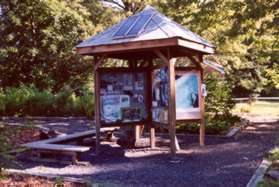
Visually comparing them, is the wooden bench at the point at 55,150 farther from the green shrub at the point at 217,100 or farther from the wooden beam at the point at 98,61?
the green shrub at the point at 217,100

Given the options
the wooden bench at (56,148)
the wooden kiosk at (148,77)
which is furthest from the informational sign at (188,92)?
the wooden bench at (56,148)

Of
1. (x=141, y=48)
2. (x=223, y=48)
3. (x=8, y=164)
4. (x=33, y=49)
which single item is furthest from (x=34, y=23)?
(x=8, y=164)

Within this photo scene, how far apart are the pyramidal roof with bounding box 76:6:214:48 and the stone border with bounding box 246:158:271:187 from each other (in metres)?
3.24

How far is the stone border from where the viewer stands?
6.79m

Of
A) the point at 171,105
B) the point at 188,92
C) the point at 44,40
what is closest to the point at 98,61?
the point at 171,105

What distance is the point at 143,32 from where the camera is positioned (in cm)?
948

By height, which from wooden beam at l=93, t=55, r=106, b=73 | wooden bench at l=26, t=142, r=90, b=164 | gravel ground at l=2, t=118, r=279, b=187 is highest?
wooden beam at l=93, t=55, r=106, b=73

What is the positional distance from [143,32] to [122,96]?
225cm

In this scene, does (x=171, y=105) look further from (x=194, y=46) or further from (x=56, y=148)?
(x=56, y=148)

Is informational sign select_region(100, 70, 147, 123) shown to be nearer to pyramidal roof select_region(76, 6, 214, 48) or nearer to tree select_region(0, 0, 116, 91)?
pyramidal roof select_region(76, 6, 214, 48)

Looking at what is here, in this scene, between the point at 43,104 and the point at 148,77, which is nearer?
the point at 148,77

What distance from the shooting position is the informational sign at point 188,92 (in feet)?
34.6

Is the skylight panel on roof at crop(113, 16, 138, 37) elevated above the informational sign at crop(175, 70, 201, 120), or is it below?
above

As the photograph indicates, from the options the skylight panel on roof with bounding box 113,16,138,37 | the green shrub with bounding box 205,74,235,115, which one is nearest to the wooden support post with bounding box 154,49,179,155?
the skylight panel on roof with bounding box 113,16,138,37
